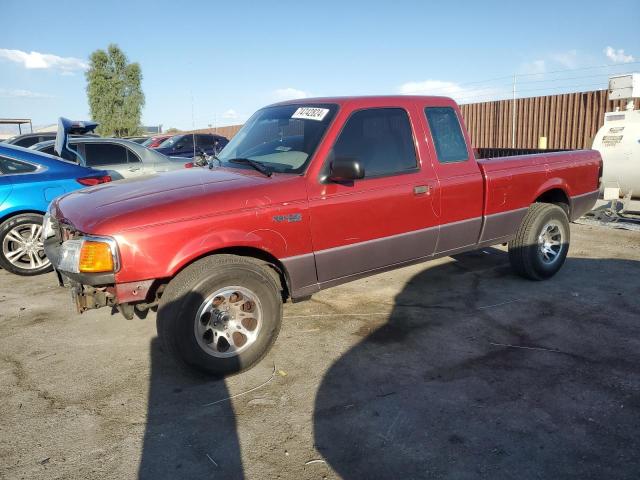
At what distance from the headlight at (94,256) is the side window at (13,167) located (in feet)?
11.8

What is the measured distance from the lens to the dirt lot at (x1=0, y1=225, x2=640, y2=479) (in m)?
2.59

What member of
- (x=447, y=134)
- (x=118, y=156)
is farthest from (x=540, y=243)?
(x=118, y=156)

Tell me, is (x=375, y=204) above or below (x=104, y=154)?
below

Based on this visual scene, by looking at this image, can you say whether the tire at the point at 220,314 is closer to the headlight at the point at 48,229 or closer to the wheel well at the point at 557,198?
the headlight at the point at 48,229

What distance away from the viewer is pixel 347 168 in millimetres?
3566

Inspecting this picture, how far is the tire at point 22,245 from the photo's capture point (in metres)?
5.88

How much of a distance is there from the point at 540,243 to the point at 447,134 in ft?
5.67

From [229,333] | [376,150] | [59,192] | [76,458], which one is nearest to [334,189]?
[376,150]

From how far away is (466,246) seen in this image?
15.9 ft

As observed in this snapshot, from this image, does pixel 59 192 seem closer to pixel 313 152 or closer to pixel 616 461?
pixel 313 152

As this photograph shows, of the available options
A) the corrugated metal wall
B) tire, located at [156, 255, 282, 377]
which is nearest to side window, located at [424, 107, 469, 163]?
tire, located at [156, 255, 282, 377]

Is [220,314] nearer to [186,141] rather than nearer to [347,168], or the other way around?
[347,168]

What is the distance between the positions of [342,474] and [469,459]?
2.19 ft

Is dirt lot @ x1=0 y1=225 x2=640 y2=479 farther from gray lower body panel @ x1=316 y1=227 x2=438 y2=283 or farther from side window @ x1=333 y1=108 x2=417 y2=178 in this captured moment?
side window @ x1=333 y1=108 x2=417 y2=178
